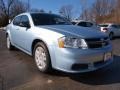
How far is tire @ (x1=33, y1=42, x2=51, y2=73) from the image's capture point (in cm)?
509

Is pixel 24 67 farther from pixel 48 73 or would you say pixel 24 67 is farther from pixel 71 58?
pixel 71 58

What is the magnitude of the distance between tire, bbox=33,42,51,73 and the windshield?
0.92m

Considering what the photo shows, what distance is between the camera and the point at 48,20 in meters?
6.47

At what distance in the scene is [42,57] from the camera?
5320 mm

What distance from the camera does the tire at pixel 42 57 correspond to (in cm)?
509

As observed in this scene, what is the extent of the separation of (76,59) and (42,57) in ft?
3.38

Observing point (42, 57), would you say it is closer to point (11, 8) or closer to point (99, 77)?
point (99, 77)

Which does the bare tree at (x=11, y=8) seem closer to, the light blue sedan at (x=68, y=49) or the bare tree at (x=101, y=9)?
the bare tree at (x=101, y=9)

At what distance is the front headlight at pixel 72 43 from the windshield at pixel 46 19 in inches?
63.2

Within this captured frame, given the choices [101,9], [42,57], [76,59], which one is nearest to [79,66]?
[76,59]

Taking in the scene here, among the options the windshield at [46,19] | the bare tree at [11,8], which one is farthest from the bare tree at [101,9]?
the windshield at [46,19]

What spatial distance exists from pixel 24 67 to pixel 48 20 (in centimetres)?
154

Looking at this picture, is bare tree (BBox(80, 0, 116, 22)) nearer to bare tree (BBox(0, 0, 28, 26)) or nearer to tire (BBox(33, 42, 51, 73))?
bare tree (BBox(0, 0, 28, 26))

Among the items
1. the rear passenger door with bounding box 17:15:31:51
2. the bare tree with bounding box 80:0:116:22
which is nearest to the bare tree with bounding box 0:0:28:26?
the bare tree with bounding box 80:0:116:22
